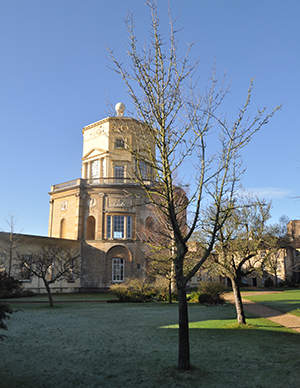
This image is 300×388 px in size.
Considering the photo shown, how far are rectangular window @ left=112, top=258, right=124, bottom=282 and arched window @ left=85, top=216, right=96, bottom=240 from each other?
413cm

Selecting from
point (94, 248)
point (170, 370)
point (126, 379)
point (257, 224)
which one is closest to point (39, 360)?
point (126, 379)

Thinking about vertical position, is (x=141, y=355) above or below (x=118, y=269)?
below

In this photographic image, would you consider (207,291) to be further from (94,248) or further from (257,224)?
(94,248)

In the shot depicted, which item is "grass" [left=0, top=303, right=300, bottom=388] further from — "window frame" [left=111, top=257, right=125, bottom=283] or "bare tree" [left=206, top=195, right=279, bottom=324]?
"window frame" [left=111, top=257, right=125, bottom=283]

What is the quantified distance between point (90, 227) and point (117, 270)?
235 inches

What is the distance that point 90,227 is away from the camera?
38.6 metres

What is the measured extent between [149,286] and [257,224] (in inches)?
502

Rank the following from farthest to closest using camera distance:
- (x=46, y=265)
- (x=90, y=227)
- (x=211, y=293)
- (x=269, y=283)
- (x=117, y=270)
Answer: (x=269, y=283) → (x=90, y=227) → (x=117, y=270) → (x=211, y=293) → (x=46, y=265)

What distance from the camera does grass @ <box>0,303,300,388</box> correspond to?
633 cm

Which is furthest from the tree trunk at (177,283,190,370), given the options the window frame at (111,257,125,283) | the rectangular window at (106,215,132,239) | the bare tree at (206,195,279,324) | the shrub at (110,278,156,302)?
the rectangular window at (106,215,132,239)

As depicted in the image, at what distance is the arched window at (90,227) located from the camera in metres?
37.9

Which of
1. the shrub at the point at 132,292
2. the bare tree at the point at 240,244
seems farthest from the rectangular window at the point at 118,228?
the bare tree at the point at 240,244

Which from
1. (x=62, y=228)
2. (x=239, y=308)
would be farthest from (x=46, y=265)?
(x=62, y=228)

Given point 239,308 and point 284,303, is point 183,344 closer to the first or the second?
point 239,308
